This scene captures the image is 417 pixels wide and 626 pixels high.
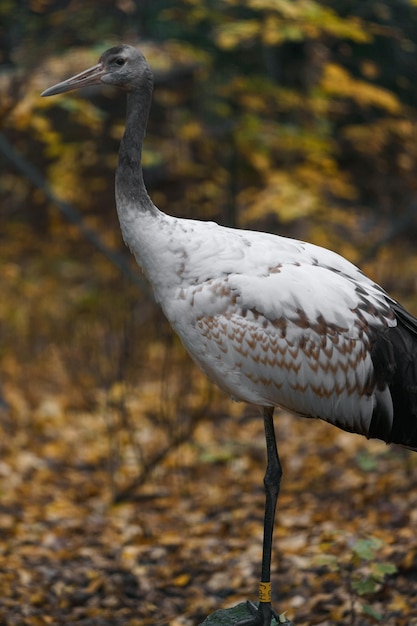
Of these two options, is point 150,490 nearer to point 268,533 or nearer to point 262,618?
point 268,533

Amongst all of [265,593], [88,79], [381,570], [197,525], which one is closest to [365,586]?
[381,570]

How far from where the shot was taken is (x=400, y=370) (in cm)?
453

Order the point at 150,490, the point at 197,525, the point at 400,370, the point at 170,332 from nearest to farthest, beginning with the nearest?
1. the point at 400,370
2. the point at 197,525
3. the point at 170,332
4. the point at 150,490

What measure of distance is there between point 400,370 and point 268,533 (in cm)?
111

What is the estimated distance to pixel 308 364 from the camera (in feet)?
14.6

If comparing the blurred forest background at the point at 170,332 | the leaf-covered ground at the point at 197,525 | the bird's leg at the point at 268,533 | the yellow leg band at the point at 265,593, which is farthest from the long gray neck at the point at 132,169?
the leaf-covered ground at the point at 197,525

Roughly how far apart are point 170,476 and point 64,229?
12.2 feet

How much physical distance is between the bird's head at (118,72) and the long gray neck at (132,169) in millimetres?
57

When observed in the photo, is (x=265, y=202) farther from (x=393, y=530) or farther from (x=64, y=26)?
(x=393, y=530)

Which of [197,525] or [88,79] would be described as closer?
[88,79]

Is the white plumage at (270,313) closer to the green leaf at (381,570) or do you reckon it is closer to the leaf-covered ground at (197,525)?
the green leaf at (381,570)

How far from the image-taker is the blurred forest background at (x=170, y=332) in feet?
20.6

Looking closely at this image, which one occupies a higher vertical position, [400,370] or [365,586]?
[400,370]

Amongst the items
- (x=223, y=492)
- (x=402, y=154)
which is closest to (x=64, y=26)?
(x=402, y=154)
